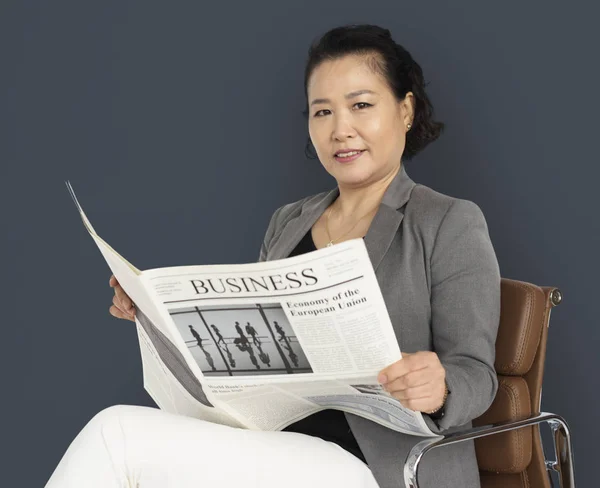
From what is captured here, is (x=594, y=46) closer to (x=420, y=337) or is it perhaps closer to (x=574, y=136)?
(x=574, y=136)

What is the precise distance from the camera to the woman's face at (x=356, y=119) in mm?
1916

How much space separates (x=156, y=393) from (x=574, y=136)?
3.77 feet

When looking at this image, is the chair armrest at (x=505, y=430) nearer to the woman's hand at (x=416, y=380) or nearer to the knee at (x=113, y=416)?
the woman's hand at (x=416, y=380)

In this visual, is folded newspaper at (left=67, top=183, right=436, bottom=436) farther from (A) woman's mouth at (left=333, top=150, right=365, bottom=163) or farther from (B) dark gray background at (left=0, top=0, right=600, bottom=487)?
(B) dark gray background at (left=0, top=0, right=600, bottom=487)

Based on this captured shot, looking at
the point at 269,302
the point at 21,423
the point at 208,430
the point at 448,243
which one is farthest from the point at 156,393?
the point at 21,423

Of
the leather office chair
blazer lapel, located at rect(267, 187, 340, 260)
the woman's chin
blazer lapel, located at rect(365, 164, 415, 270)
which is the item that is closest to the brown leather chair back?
the leather office chair

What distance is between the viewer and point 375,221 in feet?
6.13

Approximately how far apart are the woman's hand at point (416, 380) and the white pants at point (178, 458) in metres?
0.22

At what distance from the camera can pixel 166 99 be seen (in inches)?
107

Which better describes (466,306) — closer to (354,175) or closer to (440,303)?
(440,303)

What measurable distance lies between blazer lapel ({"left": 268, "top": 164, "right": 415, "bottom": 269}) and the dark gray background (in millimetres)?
376

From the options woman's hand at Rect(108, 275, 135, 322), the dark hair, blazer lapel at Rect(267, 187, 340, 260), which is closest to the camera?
woman's hand at Rect(108, 275, 135, 322)

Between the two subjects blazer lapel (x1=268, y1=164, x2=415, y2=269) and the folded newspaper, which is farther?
blazer lapel (x1=268, y1=164, x2=415, y2=269)

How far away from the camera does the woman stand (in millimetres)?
1453
